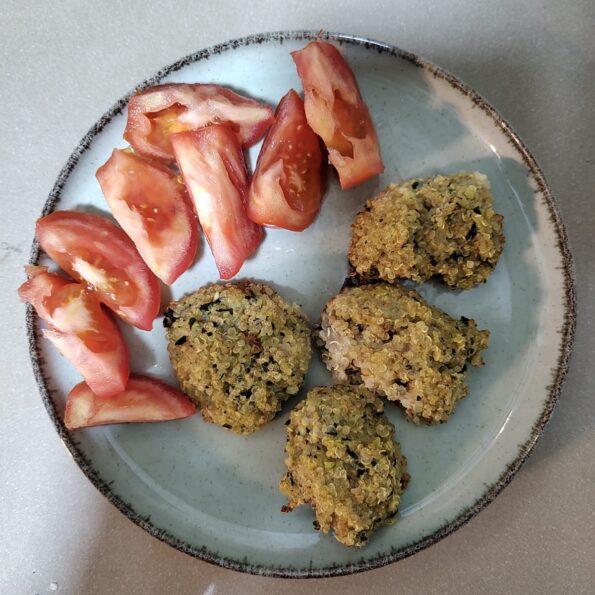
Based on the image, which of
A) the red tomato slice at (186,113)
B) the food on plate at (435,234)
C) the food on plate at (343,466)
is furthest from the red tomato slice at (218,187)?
the food on plate at (343,466)

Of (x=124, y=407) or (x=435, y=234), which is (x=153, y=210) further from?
(x=435, y=234)

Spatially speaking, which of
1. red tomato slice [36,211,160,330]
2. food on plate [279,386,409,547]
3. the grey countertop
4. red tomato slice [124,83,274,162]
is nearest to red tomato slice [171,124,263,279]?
red tomato slice [124,83,274,162]

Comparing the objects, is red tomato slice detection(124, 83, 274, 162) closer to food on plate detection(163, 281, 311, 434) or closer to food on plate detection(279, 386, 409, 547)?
food on plate detection(163, 281, 311, 434)

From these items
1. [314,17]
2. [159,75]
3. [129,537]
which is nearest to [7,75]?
[159,75]

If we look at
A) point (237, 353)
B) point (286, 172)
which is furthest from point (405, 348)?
point (286, 172)

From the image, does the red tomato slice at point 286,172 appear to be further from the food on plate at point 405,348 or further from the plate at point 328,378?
the food on plate at point 405,348
